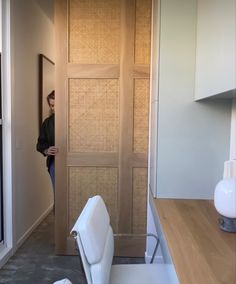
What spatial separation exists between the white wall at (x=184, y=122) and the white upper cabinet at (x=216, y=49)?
0.09 m

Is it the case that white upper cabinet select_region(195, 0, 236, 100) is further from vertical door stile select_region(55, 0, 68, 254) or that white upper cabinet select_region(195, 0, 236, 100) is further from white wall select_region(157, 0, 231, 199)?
vertical door stile select_region(55, 0, 68, 254)

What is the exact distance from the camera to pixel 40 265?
273 centimetres

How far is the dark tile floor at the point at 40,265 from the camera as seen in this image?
2510mm

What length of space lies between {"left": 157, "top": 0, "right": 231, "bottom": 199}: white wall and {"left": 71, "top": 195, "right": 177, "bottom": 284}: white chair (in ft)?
2.00

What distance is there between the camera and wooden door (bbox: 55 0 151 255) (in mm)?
2770

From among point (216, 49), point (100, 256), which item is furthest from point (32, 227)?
point (216, 49)

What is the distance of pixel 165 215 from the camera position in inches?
71.2

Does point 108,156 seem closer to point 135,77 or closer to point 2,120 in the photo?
point 135,77

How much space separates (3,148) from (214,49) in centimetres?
199

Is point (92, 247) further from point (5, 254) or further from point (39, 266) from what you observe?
point (5, 254)

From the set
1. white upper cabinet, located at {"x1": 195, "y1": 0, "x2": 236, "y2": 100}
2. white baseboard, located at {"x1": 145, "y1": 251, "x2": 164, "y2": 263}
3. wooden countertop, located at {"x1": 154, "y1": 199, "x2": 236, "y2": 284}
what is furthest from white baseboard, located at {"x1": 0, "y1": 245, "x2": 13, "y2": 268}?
white upper cabinet, located at {"x1": 195, "y1": 0, "x2": 236, "y2": 100}

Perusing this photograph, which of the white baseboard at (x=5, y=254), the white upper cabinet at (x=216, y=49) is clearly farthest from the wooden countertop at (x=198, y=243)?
the white baseboard at (x=5, y=254)

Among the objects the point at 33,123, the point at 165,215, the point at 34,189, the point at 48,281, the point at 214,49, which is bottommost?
the point at 48,281

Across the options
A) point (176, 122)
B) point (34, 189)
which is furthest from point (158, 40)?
point (34, 189)
